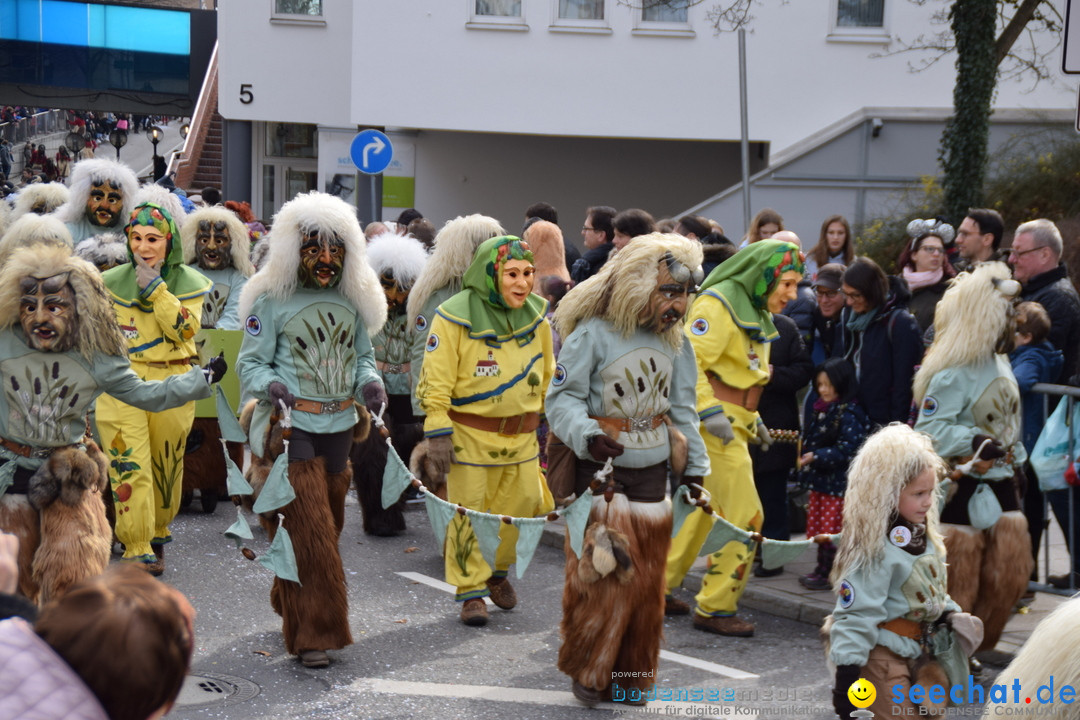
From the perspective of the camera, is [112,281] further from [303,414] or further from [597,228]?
[597,228]

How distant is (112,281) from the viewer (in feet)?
25.1

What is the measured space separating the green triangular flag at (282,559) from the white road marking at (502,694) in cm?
58

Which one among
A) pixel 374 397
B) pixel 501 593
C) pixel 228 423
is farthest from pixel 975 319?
pixel 228 423

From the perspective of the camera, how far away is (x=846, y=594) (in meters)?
4.48

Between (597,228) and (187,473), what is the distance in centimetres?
365

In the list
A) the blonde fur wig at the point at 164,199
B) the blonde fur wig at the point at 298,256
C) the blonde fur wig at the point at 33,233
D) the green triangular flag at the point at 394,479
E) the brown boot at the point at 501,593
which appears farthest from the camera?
the blonde fur wig at the point at 164,199

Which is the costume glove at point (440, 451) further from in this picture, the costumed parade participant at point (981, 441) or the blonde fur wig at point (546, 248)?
the blonde fur wig at point (546, 248)

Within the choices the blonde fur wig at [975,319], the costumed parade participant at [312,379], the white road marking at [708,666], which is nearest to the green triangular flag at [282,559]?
the costumed parade participant at [312,379]

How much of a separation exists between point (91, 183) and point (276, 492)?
15.1 feet

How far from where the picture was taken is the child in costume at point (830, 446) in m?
7.05

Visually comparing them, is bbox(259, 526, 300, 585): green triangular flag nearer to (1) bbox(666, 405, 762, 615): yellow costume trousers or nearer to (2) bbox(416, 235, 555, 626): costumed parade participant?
(2) bbox(416, 235, 555, 626): costumed parade participant

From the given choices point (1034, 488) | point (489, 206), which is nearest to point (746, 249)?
point (1034, 488)

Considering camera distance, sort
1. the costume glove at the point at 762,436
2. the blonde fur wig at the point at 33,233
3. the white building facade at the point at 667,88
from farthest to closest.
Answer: the white building facade at the point at 667,88
the blonde fur wig at the point at 33,233
the costume glove at the point at 762,436

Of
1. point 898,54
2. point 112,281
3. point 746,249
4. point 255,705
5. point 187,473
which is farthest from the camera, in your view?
point 898,54
